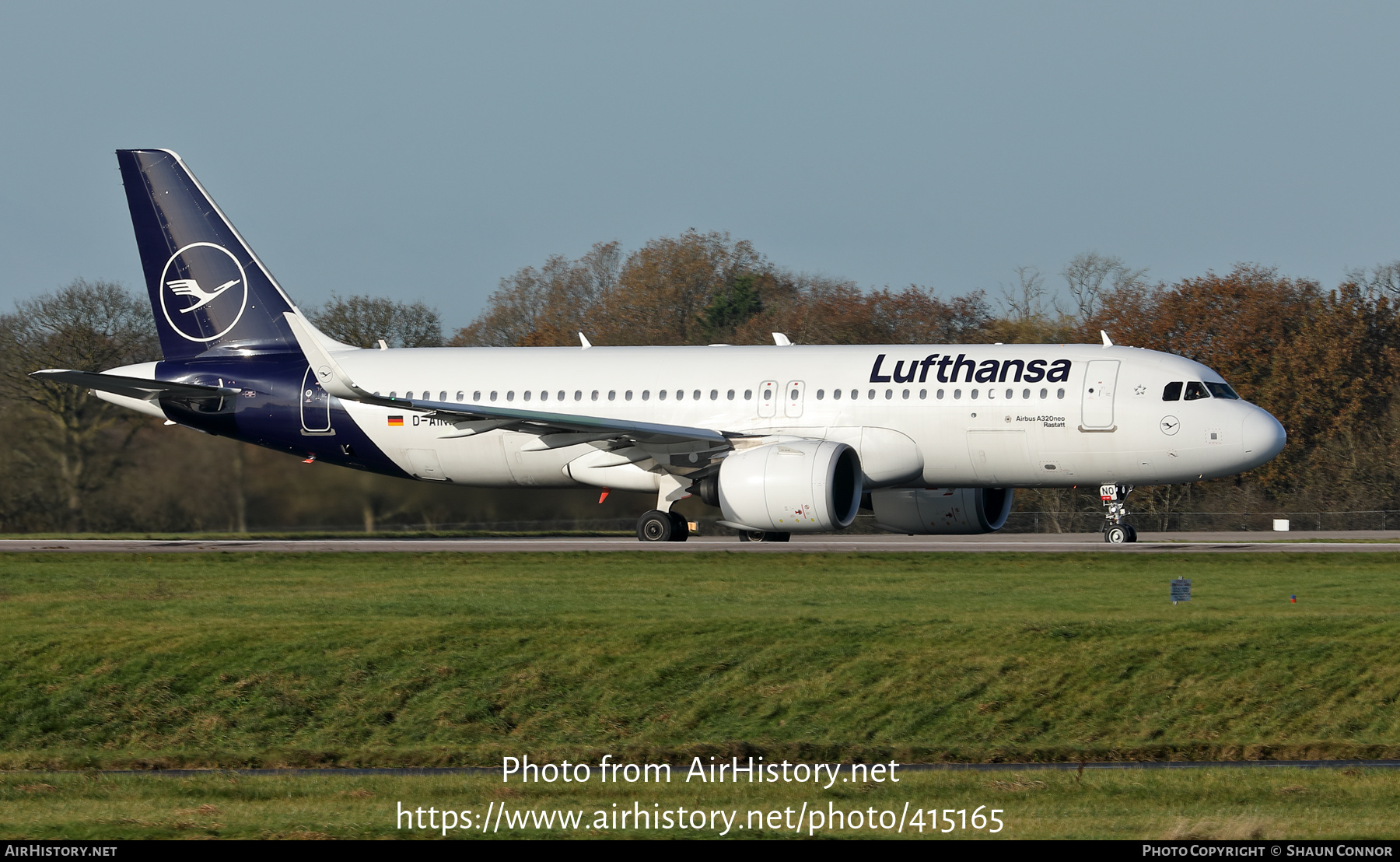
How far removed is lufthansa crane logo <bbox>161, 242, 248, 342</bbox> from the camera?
3603cm

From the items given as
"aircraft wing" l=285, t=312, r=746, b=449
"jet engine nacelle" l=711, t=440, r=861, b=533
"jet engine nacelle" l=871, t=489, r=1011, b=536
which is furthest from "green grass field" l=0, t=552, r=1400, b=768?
"jet engine nacelle" l=871, t=489, r=1011, b=536

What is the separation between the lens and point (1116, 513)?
3244cm

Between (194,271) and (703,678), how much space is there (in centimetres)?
2245

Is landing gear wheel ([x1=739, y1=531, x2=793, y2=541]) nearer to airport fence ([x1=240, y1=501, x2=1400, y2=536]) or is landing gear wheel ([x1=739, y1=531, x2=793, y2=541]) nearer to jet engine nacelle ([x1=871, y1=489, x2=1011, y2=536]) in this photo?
jet engine nacelle ([x1=871, y1=489, x2=1011, y2=536])

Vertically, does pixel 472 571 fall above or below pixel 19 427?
below

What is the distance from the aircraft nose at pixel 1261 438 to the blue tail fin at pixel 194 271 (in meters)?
20.4

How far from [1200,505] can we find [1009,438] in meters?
19.3

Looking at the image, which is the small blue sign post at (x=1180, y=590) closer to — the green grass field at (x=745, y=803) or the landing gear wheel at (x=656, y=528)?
the green grass field at (x=745, y=803)

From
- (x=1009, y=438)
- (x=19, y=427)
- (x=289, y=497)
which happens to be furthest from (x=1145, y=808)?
(x=19, y=427)

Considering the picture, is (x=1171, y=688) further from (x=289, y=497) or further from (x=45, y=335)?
(x=45, y=335)

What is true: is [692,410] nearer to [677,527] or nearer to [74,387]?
[677,527]

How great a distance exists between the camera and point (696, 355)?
33.4 m

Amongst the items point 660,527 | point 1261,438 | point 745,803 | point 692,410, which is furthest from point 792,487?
point 745,803

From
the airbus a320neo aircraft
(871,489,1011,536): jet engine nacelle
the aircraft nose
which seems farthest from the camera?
(871,489,1011,536): jet engine nacelle
